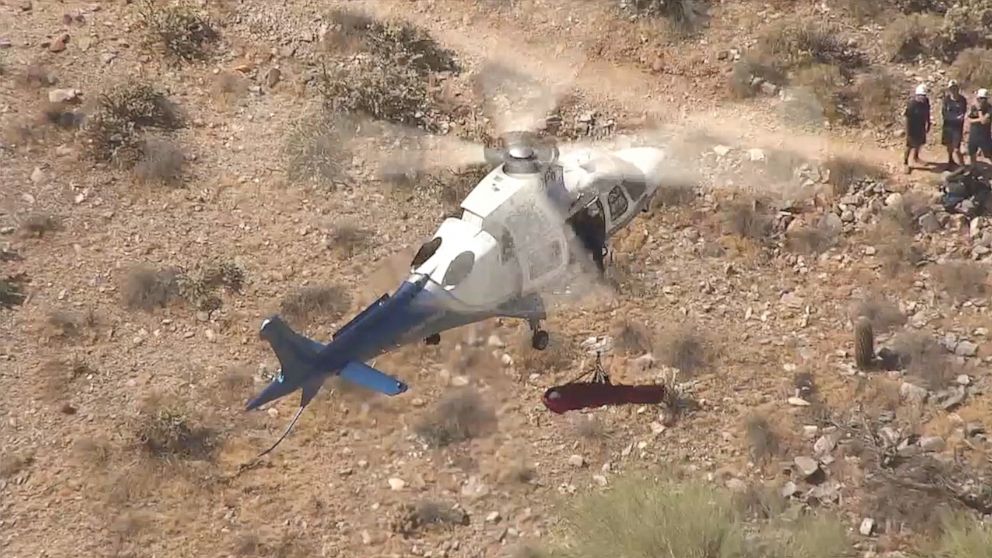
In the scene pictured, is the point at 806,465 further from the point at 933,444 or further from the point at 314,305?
the point at 314,305

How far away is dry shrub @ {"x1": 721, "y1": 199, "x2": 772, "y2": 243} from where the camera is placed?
13.7 m

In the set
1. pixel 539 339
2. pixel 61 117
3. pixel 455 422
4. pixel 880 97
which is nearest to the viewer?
pixel 539 339

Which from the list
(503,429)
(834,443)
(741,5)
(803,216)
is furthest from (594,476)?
(741,5)

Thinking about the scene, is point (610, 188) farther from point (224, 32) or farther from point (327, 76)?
point (224, 32)

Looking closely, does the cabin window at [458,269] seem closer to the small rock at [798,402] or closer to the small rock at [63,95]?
the small rock at [798,402]

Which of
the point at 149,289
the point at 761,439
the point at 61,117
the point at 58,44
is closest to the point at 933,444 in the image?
the point at 761,439

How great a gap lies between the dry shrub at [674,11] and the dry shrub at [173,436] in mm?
9980

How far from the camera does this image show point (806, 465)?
10875 millimetres

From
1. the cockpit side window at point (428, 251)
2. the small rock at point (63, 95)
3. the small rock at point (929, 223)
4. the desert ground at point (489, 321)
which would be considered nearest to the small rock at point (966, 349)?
the desert ground at point (489, 321)

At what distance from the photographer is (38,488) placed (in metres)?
11.1

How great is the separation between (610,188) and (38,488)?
23.6ft

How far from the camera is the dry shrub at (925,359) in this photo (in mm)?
11617

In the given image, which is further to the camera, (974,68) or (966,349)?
(974,68)

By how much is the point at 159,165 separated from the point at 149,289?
237cm
